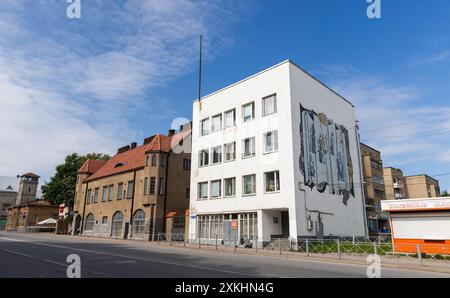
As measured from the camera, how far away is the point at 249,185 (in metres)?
31.9

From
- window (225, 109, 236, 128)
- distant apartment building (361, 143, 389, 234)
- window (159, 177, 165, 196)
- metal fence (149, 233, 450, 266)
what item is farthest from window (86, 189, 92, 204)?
distant apartment building (361, 143, 389, 234)

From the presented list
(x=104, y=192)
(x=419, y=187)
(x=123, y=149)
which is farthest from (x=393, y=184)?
(x=104, y=192)

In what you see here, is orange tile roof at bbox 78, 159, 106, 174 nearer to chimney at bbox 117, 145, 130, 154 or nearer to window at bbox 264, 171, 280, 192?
chimney at bbox 117, 145, 130, 154

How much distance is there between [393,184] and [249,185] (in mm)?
57395

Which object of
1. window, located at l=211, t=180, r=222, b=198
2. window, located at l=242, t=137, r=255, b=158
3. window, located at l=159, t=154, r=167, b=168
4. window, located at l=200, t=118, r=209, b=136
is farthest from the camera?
window, located at l=159, t=154, r=167, b=168

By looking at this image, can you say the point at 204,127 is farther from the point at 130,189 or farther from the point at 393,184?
the point at 393,184

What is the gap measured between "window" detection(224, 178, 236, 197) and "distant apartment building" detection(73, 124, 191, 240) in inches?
355

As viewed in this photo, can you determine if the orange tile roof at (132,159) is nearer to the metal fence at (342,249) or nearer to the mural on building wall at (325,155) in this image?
the metal fence at (342,249)

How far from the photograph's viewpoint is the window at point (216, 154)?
1399 inches

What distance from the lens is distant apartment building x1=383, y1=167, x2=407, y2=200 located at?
75.4 metres

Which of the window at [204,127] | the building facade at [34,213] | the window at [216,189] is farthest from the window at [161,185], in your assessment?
the building facade at [34,213]

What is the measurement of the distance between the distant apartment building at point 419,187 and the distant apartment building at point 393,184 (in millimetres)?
8758

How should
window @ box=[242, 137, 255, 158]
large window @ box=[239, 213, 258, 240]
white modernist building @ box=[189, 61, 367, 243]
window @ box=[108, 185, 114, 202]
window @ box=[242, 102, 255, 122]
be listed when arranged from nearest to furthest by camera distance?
white modernist building @ box=[189, 61, 367, 243] → large window @ box=[239, 213, 258, 240] → window @ box=[242, 137, 255, 158] → window @ box=[242, 102, 255, 122] → window @ box=[108, 185, 114, 202]
